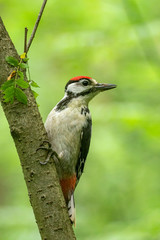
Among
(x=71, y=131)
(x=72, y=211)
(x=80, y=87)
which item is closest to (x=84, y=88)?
(x=80, y=87)

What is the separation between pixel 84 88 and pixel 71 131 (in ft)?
1.69

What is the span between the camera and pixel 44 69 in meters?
8.04

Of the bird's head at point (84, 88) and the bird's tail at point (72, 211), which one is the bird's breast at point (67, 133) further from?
the bird's tail at point (72, 211)

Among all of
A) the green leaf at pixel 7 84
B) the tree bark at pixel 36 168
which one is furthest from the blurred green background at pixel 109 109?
the green leaf at pixel 7 84

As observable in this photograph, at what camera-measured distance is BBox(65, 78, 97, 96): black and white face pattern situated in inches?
173

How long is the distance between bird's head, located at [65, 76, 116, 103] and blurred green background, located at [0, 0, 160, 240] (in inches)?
15.8

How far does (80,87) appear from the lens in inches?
175

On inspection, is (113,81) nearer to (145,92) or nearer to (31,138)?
(145,92)

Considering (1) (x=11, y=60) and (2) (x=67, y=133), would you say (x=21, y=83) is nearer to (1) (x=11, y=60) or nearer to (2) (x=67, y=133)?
(1) (x=11, y=60)

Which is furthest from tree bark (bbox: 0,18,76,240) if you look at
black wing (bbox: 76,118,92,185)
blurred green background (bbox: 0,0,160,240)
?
blurred green background (bbox: 0,0,160,240)

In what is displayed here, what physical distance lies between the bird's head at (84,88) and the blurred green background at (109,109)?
0.40 meters

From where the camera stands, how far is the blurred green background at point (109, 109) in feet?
15.7

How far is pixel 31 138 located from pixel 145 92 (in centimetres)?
394

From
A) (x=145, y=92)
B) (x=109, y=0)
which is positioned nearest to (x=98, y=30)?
(x=109, y=0)
